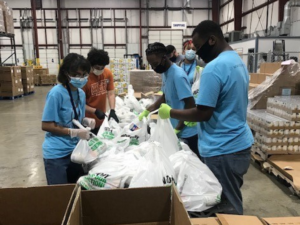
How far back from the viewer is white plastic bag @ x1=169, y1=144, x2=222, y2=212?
1.29 metres

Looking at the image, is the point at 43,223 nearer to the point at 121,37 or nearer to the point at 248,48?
the point at 248,48

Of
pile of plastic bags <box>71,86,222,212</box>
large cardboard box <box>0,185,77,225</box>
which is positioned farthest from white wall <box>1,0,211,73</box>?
large cardboard box <box>0,185,77,225</box>

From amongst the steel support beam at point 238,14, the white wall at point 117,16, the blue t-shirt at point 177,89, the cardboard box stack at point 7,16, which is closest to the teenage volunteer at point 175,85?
the blue t-shirt at point 177,89

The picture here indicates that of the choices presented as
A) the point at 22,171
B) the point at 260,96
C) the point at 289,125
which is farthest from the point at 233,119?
the point at 22,171

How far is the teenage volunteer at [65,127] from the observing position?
1.59 m

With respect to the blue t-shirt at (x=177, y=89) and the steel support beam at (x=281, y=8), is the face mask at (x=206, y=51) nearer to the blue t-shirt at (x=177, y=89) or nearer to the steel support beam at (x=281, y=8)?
the blue t-shirt at (x=177, y=89)

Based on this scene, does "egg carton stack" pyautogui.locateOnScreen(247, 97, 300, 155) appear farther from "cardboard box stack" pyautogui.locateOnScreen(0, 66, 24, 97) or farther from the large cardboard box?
"cardboard box stack" pyautogui.locateOnScreen(0, 66, 24, 97)

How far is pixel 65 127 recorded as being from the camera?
5.39 feet

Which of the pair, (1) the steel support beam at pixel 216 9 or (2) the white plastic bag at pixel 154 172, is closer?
(2) the white plastic bag at pixel 154 172

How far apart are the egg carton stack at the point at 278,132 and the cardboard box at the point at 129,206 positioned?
8.59ft

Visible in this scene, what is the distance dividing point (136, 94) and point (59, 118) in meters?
3.44

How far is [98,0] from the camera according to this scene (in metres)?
15.9

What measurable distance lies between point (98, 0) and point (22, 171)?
48.9 feet

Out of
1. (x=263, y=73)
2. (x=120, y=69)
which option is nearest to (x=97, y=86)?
(x=263, y=73)
